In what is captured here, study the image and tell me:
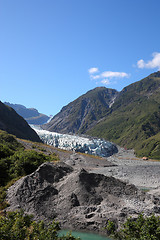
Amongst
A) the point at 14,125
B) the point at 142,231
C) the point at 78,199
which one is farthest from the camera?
the point at 14,125

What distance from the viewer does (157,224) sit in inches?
712

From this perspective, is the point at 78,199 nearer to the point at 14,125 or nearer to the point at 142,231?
the point at 142,231

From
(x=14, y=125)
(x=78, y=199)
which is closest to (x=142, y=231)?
(x=78, y=199)

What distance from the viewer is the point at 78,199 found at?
93.8 ft

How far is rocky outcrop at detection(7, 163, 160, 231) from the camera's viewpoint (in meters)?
24.9

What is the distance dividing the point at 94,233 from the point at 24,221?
868 cm

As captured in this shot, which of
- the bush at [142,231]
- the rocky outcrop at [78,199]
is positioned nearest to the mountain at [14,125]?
the rocky outcrop at [78,199]

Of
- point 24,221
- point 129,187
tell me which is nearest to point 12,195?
point 24,221

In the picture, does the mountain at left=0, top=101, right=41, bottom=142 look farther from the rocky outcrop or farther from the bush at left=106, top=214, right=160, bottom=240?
the bush at left=106, top=214, right=160, bottom=240

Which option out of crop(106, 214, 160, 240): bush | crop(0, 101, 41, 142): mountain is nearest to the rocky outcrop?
crop(106, 214, 160, 240): bush

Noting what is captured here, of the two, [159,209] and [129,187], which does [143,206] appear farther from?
[129,187]

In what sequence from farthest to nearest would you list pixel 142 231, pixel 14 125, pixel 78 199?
pixel 14 125
pixel 78 199
pixel 142 231

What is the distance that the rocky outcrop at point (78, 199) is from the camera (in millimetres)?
24875

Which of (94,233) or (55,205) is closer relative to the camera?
(94,233)
